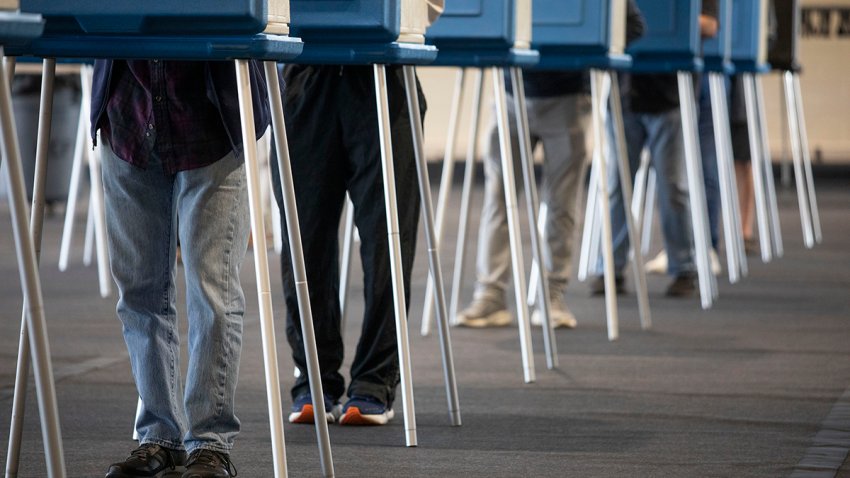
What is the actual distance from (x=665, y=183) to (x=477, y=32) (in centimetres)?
287

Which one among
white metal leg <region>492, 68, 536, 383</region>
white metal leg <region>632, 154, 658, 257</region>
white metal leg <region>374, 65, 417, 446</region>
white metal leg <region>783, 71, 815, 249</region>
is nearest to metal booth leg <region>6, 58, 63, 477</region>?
white metal leg <region>374, 65, 417, 446</region>

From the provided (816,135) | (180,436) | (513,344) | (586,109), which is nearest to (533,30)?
(586,109)

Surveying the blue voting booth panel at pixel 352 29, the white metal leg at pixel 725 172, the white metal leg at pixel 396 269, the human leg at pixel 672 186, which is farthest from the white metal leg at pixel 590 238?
the blue voting booth panel at pixel 352 29

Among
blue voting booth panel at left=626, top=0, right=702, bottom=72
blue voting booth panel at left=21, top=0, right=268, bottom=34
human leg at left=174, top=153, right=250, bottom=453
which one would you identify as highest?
blue voting booth panel at left=21, top=0, right=268, bottom=34

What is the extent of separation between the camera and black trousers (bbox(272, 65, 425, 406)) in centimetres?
412

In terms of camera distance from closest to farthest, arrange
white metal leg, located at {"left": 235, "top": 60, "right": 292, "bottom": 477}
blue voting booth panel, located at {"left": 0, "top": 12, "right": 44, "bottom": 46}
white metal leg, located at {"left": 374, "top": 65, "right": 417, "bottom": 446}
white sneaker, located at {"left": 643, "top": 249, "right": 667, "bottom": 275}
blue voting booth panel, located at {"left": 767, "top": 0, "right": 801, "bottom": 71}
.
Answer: blue voting booth panel, located at {"left": 0, "top": 12, "right": 44, "bottom": 46} < white metal leg, located at {"left": 235, "top": 60, "right": 292, "bottom": 477} < white metal leg, located at {"left": 374, "top": 65, "right": 417, "bottom": 446} < white sneaker, located at {"left": 643, "top": 249, "right": 667, "bottom": 275} < blue voting booth panel, located at {"left": 767, "top": 0, "right": 801, "bottom": 71}

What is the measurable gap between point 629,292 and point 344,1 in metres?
4.20

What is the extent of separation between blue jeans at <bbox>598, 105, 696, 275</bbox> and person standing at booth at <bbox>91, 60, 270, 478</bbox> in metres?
4.13

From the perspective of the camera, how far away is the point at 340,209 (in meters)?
4.22

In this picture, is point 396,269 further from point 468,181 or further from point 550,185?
point 550,185

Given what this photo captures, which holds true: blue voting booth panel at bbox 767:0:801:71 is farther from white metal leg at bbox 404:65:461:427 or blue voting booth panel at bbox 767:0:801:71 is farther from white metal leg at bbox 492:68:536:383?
white metal leg at bbox 404:65:461:427

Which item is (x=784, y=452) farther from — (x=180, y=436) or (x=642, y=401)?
(x=180, y=436)

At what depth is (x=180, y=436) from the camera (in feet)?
11.3

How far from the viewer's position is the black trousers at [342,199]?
412 cm
